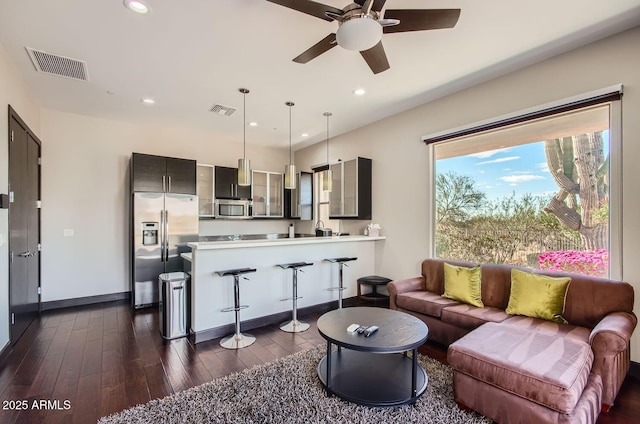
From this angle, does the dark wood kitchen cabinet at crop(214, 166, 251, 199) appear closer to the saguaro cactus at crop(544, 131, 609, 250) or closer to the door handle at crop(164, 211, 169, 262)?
the door handle at crop(164, 211, 169, 262)

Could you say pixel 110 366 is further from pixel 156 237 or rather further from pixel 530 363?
pixel 530 363

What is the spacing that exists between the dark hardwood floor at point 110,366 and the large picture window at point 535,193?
1.29 metres

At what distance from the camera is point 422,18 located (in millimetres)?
2037

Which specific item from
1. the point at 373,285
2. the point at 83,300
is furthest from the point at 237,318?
the point at 83,300

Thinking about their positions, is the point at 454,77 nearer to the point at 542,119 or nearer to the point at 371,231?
the point at 542,119

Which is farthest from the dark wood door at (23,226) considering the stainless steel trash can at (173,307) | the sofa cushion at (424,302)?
the sofa cushion at (424,302)

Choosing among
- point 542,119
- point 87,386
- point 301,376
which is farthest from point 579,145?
point 87,386

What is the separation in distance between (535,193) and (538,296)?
3.92ft

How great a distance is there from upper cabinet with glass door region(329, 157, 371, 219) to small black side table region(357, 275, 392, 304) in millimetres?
1051

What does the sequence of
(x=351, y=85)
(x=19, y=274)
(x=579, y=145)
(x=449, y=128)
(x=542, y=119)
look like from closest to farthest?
1. (x=579, y=145)
2. (x=542, y=119)
3. (x=19, y=274)
4. (x=351, y=85)
5. (x=449, y=128)

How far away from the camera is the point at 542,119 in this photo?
3277mm

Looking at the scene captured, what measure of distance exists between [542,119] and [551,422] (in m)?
2.91

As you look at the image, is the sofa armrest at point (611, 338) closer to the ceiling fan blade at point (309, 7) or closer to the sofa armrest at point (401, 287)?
the sofa armrest at point (401, 287)

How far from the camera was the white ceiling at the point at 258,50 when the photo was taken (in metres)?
2.46
